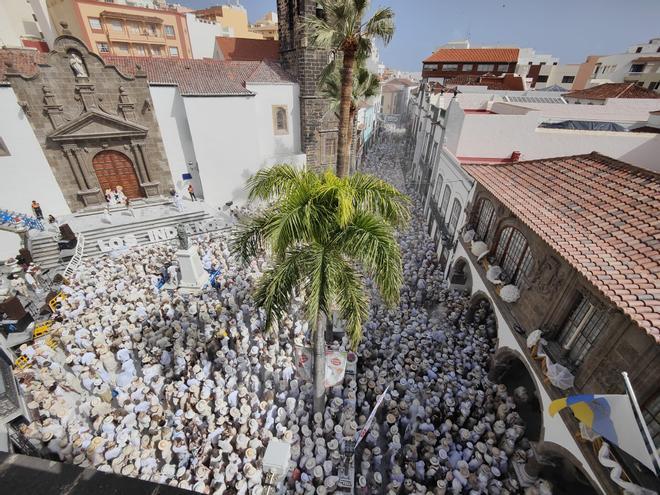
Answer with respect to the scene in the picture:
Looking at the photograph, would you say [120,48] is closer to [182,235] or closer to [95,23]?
[95,23]

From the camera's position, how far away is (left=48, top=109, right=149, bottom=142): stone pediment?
18.0 m

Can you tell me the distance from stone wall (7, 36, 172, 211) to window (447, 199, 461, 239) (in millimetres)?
19268

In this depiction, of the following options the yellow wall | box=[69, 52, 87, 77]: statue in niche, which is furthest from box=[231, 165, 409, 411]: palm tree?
the yellow wall

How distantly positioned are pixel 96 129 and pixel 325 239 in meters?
20.3

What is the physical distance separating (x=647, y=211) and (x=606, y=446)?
20.4ft

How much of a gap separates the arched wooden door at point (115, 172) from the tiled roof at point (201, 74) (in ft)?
17.5

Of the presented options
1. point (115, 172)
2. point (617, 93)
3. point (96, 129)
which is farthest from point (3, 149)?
point (617, 93)

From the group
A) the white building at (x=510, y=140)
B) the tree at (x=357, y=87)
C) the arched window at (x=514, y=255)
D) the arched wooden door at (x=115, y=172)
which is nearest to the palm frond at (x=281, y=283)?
the arched window at (x=514, y=255)

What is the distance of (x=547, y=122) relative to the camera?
61.8 ft

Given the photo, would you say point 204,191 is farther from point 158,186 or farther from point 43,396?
point 43,396

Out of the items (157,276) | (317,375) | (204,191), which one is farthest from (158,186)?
(317,375)

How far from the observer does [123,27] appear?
37094 mm

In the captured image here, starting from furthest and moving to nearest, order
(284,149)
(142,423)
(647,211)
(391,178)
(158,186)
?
(391,178), (284,149), (158,186), (142,423), (647,211)

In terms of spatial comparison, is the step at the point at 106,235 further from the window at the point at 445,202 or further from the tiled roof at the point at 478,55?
the tiled roof at the point at 478,55
